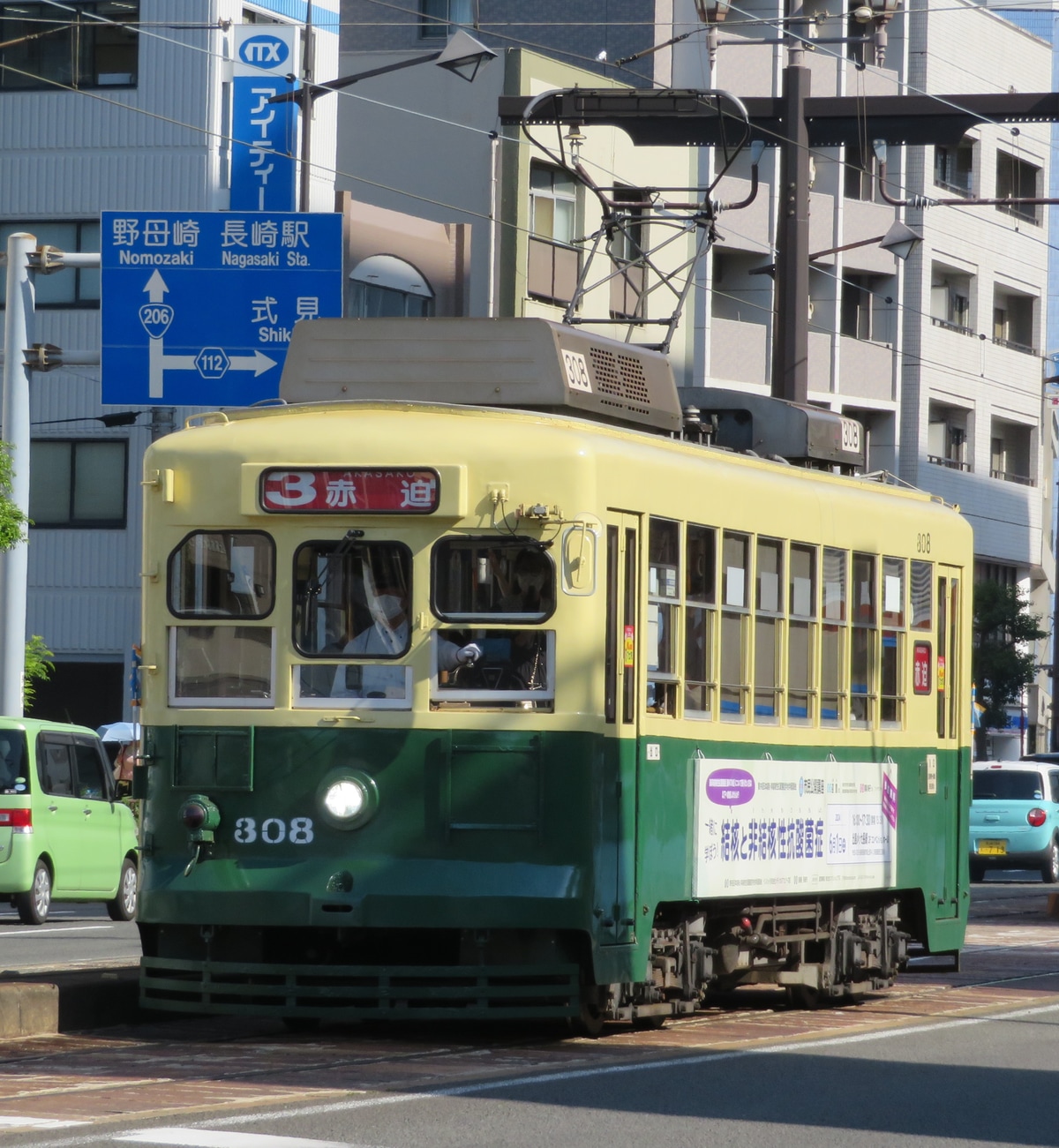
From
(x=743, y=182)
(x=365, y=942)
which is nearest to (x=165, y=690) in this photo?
(x=365, y=942)

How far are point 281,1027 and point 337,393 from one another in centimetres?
304

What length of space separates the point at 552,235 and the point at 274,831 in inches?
1153

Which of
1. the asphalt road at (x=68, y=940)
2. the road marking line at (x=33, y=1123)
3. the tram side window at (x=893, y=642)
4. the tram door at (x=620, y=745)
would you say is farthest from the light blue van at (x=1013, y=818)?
the road marking line at (x=33, y=1123)

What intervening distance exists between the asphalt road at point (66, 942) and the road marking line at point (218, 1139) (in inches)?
174

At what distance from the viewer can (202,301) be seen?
1966cm

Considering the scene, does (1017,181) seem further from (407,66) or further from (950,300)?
(407,66)

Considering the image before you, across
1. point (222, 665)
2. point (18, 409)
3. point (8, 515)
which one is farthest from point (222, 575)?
point (18, 409)

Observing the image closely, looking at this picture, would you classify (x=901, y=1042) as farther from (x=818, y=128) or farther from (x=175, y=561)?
(x=818, y=128)

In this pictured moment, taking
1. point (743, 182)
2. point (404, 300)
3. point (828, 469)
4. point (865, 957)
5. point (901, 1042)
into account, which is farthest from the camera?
point (743, 182)

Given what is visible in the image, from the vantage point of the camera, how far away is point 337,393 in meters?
11.2

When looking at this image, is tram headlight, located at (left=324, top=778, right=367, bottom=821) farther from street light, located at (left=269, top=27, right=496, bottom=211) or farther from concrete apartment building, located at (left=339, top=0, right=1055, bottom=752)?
concrete apartment building, located at (left=339, top=0, right=1055, bottom=752)

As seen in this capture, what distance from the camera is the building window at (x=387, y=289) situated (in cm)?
3494

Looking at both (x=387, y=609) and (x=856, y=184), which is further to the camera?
(x=856, y=184)

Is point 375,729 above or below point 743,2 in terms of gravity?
below
